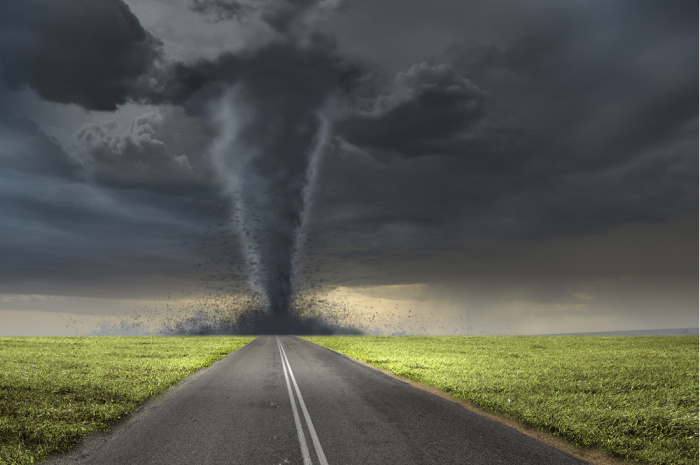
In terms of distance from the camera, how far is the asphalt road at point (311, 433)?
781cm

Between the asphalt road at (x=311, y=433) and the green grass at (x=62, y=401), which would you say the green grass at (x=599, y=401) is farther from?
the green grass at (x=62, y=401)

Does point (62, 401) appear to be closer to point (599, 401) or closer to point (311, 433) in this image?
point (311, 433)

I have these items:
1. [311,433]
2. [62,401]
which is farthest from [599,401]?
[62,401]

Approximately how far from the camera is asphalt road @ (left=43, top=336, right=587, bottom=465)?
7812 millimetres

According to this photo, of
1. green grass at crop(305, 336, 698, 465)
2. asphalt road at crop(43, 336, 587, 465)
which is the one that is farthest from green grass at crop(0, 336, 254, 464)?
green grass at crop(305, 336, 698, 465)

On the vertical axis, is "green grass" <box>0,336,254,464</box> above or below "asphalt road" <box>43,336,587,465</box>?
below

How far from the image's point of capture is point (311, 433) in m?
9.28

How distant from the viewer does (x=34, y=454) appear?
8.41 meters

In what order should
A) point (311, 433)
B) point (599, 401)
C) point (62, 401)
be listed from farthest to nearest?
point (599, 401) < point (62, 401) < point (311, 433)

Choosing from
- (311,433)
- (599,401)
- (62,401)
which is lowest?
(62,401)

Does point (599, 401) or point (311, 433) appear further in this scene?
point (599, 401)

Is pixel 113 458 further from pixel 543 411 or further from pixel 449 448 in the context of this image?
pixel 543 411

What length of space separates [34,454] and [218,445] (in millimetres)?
3695

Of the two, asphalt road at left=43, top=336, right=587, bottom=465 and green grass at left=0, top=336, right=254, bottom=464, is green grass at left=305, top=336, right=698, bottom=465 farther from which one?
green grass at left=0, top=336, right=254, bottom=464
